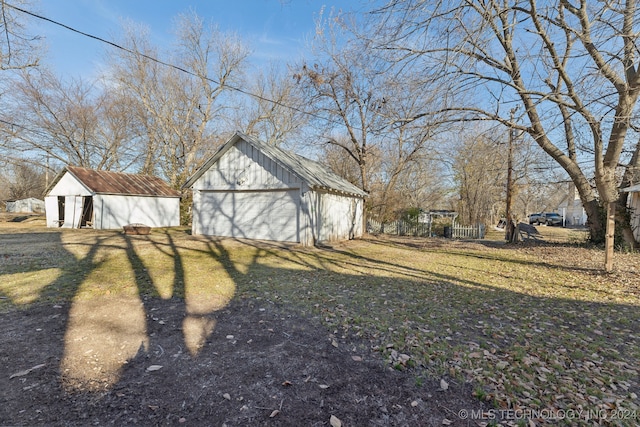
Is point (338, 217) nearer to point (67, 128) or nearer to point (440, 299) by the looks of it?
point (440, 299)

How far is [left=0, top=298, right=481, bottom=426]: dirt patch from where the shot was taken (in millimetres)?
2320

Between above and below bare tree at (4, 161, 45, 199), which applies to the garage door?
below

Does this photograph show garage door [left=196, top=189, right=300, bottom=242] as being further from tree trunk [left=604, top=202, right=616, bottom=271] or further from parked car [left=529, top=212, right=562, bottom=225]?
parked car [left=529, top=212, right=562, bottom=225]

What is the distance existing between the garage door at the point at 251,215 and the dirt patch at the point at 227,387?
8841 millimetres

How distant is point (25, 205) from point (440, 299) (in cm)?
4956

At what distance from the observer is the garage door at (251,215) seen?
12533 mm

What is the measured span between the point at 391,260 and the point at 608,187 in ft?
25.7

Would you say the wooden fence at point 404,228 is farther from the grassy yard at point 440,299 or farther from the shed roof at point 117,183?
the shed roof at point 117,183

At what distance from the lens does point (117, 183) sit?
18672mm

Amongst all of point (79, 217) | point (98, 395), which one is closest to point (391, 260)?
point (98, 395)

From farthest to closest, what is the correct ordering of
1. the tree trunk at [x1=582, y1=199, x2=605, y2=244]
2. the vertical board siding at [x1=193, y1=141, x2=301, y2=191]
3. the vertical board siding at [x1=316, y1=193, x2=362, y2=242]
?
the vertical board siding at [x1=316, y1=193, x2=362, y2=242] → the vertical board siding at [x1=193, y1=141, x2=301, y2=191] → the tree trunk at [x1=582, y1=199, x2=605, y2=244]

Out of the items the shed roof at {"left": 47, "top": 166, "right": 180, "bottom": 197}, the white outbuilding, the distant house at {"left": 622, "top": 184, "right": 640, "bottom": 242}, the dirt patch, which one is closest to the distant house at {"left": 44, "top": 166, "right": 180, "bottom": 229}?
the shed roof at {"left": 47, "top": 166, "right": 180, "bottom": 197}

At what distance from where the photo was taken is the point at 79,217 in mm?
17719

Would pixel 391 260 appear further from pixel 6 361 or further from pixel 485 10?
pixel 6 361
